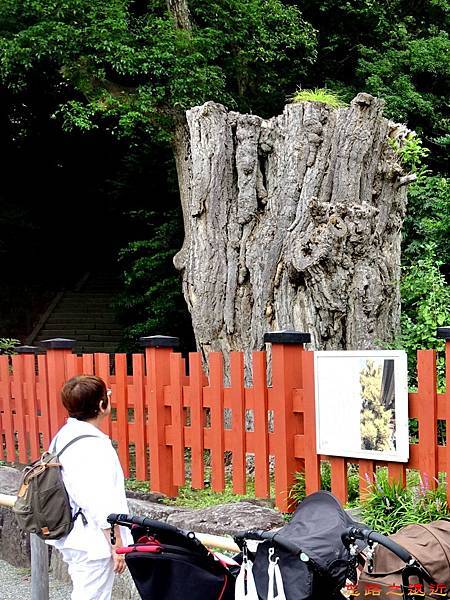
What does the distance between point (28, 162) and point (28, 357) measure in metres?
17.8

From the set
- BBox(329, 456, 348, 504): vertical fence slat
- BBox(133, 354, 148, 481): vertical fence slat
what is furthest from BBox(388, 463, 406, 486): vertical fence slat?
BBox(133, 354, 148, 481): vertical fence slat

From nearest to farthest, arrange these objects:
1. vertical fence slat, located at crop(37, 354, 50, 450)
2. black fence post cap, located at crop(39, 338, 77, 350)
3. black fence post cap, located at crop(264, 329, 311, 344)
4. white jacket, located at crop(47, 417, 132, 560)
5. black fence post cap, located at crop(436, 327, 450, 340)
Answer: white jacket, located at crop(47, 417, 132, 560), black fence post cap, located at crop(436, 327, 450, 340), black fence post cap, located at crop(264, 329, 311, 344), black fence post cap, located at crop(39, 338, 77, 350), vertical fence slat, located at crop(37, 354, 50, 450)

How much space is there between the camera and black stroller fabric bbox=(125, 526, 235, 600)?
119 inches

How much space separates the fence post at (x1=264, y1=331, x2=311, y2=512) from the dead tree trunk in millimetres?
1566

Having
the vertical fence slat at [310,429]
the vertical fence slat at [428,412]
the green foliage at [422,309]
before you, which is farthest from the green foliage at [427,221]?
the vertical fence slat at [428,412]

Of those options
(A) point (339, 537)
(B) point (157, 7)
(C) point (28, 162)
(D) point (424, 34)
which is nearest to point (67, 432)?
(A) point (339, 537)

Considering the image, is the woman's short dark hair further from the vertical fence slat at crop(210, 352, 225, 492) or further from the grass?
Answer: the grass

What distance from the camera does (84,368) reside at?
702cm

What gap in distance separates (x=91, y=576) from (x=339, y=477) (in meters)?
1.92

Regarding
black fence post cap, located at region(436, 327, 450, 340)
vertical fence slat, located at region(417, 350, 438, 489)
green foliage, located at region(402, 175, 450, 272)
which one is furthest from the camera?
green foliage, located at region(402, 175, 450, 272)

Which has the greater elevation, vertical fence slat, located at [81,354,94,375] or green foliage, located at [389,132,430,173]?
green foliage, located at [389,132,430,173]

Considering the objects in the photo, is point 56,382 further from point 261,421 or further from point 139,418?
point 261,421

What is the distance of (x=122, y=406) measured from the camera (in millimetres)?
6609

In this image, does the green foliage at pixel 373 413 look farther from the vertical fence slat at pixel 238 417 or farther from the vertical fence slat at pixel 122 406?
the vertical fence slat at pixel 122 406
